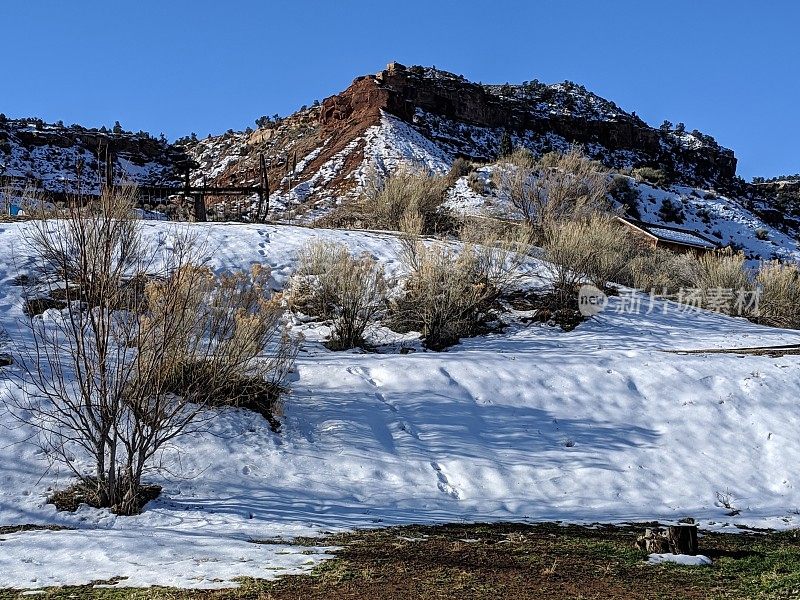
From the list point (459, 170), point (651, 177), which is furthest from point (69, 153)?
point (651, 177)

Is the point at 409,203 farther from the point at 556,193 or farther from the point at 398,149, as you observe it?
the point at 398,149

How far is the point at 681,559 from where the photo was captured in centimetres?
568

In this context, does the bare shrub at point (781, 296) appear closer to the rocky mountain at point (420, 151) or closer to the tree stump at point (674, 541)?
the rocky mountain at point (420, 151)

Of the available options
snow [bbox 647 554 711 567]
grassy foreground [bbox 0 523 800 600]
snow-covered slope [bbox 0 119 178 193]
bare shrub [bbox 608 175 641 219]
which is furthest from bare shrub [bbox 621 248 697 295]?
snow-covered slope [bbox 0 119 178 193]

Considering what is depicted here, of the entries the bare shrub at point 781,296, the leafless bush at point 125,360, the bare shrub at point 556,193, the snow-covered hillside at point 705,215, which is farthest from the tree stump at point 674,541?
the snow-covered hillside at point 705,215

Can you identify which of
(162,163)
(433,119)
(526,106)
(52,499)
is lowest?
(52,499)

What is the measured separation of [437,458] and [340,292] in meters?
4.89

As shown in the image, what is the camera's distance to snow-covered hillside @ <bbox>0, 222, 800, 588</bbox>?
5809 millimetres

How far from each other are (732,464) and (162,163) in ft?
165

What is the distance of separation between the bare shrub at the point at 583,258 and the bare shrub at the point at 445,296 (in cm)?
157

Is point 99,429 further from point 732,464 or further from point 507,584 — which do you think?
point 732,464

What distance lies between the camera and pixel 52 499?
22.4ft

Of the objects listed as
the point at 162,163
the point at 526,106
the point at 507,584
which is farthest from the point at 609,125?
the point at 507,584

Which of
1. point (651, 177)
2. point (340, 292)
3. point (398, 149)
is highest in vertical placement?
point (651, 177)
